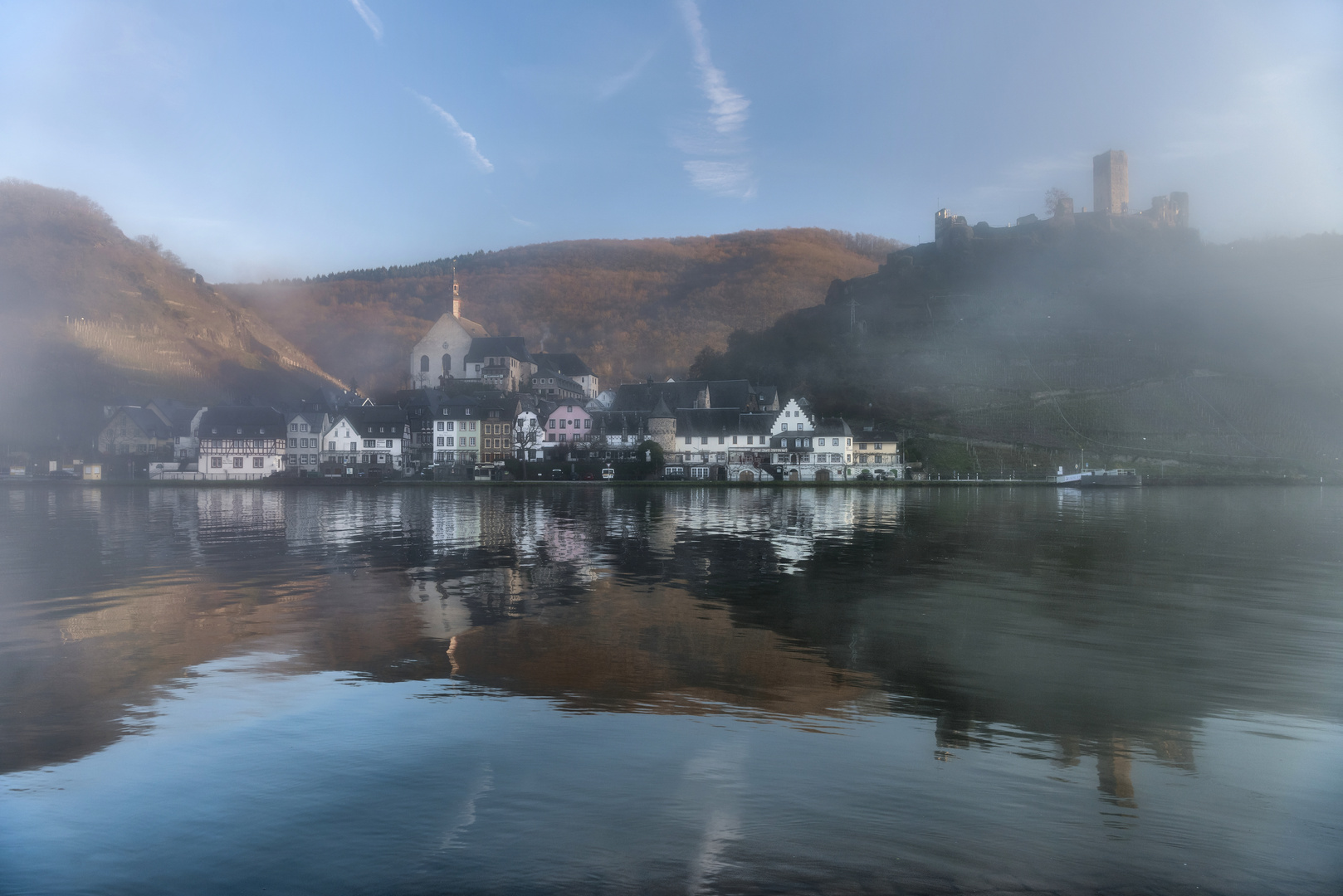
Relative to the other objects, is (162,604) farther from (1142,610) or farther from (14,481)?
(14,481)

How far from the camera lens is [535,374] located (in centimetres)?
11650

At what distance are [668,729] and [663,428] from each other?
80424 millimetres

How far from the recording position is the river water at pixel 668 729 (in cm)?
662

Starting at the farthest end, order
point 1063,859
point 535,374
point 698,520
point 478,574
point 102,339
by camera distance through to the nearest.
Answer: point 102,339
point 535,374
point 698,520
point 478,574
point 1063,859

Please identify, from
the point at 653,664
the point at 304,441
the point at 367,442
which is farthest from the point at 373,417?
the point at 653,664

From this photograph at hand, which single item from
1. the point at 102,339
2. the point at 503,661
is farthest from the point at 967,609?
the point at 102,339

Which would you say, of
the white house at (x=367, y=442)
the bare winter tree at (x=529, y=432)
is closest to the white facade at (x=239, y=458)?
the white house at (x=367, y=442)

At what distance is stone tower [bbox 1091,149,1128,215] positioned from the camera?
161625 millimetres

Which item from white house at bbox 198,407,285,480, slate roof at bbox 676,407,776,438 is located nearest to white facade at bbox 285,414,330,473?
white house at bbox 198,407,285,480

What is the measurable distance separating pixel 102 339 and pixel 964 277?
19177 cm

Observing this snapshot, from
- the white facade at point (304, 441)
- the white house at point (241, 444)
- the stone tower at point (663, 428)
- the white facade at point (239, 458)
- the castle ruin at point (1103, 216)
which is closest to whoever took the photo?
the white facade at point (239, 458)

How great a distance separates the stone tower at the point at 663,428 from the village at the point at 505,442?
185 mm

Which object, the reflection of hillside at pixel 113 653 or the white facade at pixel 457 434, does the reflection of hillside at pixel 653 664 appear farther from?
the white facade at pixel 457 434

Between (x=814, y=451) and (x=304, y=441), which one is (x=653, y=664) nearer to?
(x=814, y=451)
